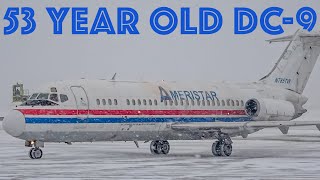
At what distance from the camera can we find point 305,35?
3612cm

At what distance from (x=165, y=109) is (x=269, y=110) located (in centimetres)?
559

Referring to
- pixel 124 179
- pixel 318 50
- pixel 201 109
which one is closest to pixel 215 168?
pixel 124 179

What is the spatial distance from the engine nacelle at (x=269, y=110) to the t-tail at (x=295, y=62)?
1817 millimetres

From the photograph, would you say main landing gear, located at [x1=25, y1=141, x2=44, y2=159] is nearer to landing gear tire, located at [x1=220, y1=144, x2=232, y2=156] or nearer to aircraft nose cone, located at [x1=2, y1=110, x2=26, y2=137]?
aircraft nose cone, located at [x1=2, y1=110, x2=26, y2=137]

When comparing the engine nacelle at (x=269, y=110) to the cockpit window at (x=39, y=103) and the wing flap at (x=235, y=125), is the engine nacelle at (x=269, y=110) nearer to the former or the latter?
the wing flap at (x=235, y=125)

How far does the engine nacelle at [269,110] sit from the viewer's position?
33.6 m

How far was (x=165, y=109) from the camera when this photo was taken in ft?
102

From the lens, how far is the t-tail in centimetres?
3650

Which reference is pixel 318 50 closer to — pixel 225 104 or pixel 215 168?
pixel 225 104

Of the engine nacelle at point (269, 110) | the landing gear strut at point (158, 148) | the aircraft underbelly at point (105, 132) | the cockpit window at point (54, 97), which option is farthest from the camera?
the engine nacelle at point (269, 110)

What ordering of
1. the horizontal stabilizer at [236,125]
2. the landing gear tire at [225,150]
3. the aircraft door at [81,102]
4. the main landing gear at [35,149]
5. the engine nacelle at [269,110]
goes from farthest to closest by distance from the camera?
the engine nacelle at [269,110]
the landing gear tire at [225,150]
the horizontal stabilizer at [236,125]
the aircraft door at [81,102]
the main landing gear at [35,149]

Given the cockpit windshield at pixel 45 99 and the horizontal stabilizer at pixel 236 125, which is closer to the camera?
the cockpit windshield at pixel 45 99

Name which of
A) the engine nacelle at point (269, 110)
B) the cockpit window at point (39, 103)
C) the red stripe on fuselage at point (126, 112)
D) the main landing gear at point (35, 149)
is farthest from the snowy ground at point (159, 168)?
the engine nacelle at point (269, 110)

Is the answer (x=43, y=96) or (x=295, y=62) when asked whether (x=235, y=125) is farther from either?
(x=43, y=96)
